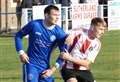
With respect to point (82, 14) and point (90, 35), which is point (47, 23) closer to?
point (90, 35)

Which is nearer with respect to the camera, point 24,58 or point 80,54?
point 24,58

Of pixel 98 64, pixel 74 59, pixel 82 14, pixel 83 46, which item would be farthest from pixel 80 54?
pixel 82 14

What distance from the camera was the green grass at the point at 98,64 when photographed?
15.2 metres

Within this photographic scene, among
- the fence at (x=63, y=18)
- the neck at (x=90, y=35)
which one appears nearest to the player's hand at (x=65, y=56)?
the neck at (x=90, y=35)

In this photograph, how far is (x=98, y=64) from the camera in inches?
→ 706

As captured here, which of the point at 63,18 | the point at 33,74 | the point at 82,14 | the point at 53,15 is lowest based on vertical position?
the point at 63,18

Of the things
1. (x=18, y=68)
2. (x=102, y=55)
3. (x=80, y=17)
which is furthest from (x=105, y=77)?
(x=80, y=17)

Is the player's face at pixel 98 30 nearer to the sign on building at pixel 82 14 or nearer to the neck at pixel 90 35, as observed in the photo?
the neck at pixel 90 35

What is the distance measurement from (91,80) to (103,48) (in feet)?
44.4

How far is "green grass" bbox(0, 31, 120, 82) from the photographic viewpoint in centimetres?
1516

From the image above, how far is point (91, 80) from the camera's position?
935 centimetres

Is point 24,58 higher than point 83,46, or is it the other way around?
point 83,46

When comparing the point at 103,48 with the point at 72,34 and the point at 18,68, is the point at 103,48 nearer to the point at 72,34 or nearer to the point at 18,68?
the point at 18,68

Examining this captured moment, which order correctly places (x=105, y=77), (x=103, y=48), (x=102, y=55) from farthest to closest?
(x=103, y=48)
(x=102, y=55)
(x=105, y=77)
